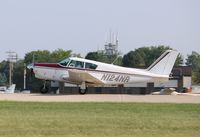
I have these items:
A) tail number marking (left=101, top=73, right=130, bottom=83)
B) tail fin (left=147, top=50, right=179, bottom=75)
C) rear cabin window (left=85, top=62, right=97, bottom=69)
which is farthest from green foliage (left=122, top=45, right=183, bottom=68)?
rear cabin window (left=85, top=62, right=97, bottom=69)

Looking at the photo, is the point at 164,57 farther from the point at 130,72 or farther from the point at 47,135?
the point at 47,135

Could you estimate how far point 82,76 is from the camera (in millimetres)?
34375

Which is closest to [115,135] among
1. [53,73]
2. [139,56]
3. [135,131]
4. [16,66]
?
[135,131]

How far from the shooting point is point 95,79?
115ft

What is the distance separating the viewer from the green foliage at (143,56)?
123 m

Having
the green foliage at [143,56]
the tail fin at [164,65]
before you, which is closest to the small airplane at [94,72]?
the tail fin at [164,65]

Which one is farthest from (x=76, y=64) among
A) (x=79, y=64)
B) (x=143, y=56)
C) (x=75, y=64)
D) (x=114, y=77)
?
(x=143, y=56)

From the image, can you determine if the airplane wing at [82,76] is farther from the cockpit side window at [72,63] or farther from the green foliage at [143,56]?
the green foliage at [143,56]

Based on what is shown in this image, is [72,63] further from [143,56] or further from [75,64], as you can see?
[143,56]

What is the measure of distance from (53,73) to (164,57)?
844cm

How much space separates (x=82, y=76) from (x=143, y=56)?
105 metres

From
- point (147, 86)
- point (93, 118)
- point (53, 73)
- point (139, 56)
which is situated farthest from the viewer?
point (139, 56)

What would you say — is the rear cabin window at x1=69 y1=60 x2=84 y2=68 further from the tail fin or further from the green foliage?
the green foliage

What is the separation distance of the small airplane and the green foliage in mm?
83818
